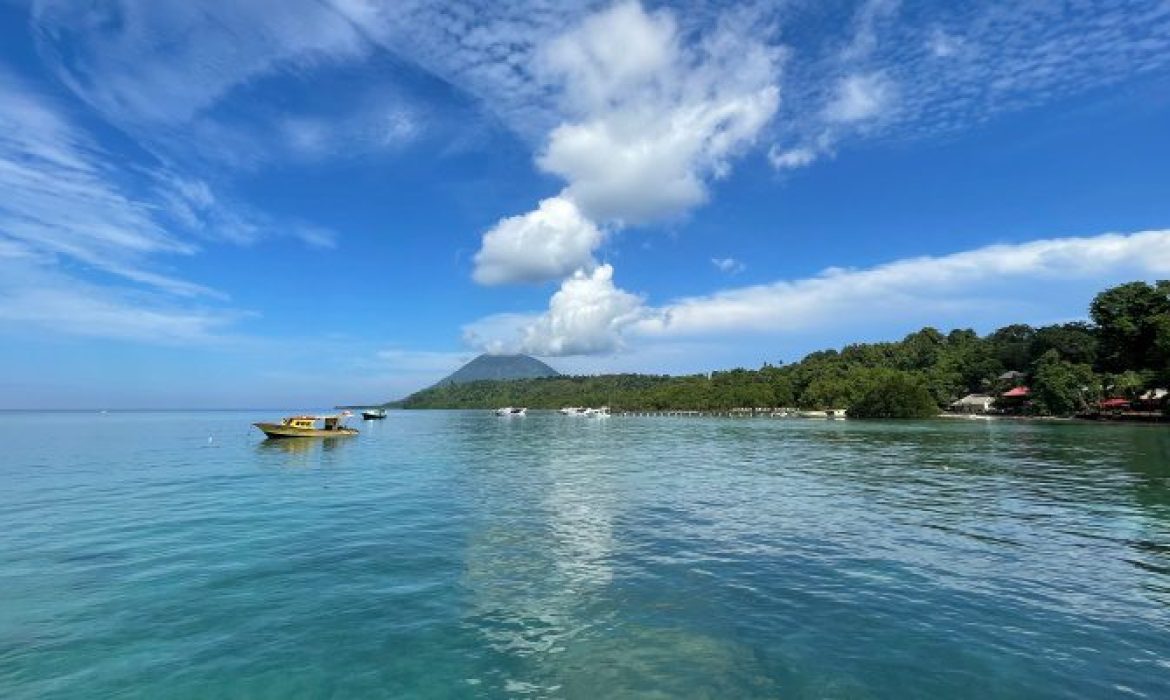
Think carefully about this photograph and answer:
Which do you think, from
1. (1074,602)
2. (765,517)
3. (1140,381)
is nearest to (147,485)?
(765,517)

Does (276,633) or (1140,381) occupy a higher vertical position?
(1140,381)

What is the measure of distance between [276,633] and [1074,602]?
749 inches

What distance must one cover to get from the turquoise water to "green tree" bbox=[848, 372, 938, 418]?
12512 centimetres

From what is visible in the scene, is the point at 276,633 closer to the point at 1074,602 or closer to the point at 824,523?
the point at 1074,602

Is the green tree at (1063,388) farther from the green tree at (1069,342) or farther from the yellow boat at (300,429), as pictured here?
the yellow boat at (300,429)

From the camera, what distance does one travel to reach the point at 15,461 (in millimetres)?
58719

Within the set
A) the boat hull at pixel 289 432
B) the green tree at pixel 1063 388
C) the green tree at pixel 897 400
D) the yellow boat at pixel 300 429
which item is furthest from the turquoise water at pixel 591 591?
the green tree at pixel 897 400

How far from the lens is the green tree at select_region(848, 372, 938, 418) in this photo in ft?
514

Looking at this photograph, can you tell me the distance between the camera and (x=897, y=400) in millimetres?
158125

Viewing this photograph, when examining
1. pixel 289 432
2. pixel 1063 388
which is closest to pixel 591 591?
pixel 289 432

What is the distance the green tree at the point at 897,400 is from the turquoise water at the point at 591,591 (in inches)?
4926

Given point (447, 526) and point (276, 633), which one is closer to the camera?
point (276, 633)

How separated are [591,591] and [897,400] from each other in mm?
159724

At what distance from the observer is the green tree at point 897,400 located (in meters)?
157
